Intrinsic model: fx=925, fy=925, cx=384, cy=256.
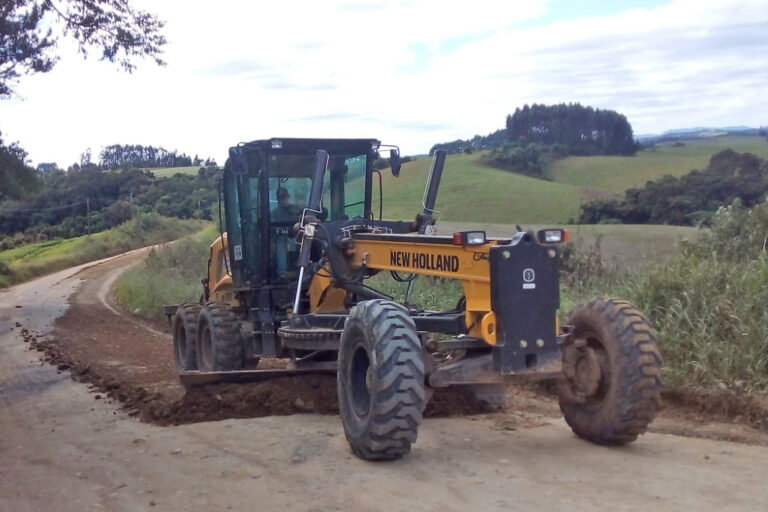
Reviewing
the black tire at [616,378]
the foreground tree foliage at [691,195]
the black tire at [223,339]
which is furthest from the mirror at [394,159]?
the foreground tree foliage at [691,195]

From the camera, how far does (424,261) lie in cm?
706

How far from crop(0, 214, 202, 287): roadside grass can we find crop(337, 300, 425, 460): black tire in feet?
124

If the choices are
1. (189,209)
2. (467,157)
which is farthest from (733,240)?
(189,209)

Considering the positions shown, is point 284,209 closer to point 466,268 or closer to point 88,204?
point 466,268

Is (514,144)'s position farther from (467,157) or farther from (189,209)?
(189,209)

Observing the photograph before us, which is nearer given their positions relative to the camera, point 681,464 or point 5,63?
point 681,464

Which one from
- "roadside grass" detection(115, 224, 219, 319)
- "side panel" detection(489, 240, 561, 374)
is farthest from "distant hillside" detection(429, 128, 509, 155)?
"side panel" detection(489, 240, 561, 374)

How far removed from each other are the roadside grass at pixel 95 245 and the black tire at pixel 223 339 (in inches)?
1337

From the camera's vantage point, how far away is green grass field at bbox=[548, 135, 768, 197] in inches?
1320

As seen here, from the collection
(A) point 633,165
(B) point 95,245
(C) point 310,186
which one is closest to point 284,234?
(C) point 310,186

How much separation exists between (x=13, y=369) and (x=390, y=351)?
833 centimetres

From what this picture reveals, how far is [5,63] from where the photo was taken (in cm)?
1964

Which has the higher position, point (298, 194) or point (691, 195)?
point (298, 194)

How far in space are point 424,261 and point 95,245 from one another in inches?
1776
